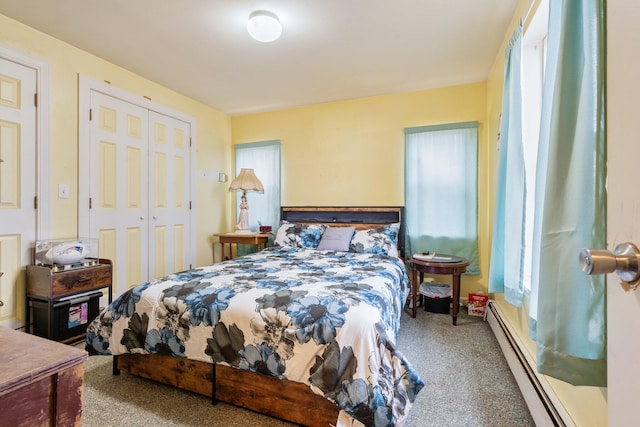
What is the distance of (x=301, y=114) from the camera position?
13.1 ft

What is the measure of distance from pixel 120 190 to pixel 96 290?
3.27 ft

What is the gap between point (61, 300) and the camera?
2.23 meters

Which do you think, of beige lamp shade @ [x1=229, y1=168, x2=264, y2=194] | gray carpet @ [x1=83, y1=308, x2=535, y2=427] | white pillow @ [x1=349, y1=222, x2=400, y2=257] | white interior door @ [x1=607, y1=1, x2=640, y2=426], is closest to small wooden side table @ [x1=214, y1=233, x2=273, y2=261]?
beige lamp shade @ [x1=229, y1=168, x2=264, y2=194]

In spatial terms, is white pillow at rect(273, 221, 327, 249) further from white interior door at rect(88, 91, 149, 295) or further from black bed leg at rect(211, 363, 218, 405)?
black bed leg at rect(211, 363, 218, 405)

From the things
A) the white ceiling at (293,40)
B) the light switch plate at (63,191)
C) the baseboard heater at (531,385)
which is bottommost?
the baseboard heater at (531,385)

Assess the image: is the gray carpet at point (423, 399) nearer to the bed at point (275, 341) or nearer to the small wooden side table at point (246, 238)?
the bed at point (275, 341)

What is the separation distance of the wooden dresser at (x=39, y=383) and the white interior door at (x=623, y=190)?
0.96 m

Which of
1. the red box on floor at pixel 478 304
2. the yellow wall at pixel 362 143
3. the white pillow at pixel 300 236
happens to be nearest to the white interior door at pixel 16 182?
the white pillow at pixel 300 236

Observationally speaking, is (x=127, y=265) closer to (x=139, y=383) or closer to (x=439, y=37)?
(x=139, y=383)

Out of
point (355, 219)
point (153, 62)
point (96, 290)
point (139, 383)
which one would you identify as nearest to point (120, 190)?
point (96, 290)

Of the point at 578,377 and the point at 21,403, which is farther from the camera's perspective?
the point at 578,377

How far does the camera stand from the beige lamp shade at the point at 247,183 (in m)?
→ 3.84

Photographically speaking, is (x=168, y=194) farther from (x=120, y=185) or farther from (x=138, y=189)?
(x=120, y=185)

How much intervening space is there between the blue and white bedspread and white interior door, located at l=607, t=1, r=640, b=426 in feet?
2.95
